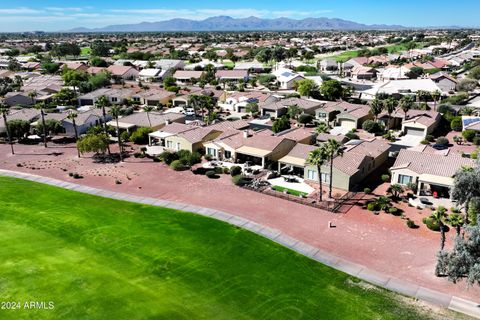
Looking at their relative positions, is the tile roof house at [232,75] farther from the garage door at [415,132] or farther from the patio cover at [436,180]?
the patio cover at [436,180]

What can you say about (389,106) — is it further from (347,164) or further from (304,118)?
(347,164)

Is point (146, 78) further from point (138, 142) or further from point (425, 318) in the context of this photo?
point (425, 318)

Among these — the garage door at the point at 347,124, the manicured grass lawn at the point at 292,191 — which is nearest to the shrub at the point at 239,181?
the manicured grass lawn at the point at 292,191

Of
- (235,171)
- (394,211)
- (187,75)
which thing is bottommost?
(394,211)

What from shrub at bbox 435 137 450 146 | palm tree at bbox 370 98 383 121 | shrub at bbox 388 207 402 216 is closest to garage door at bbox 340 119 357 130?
palm tree at bbox 370 98 383 121

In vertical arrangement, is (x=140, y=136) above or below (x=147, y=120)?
below

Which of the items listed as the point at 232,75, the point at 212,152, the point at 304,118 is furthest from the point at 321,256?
the point at 232,75
